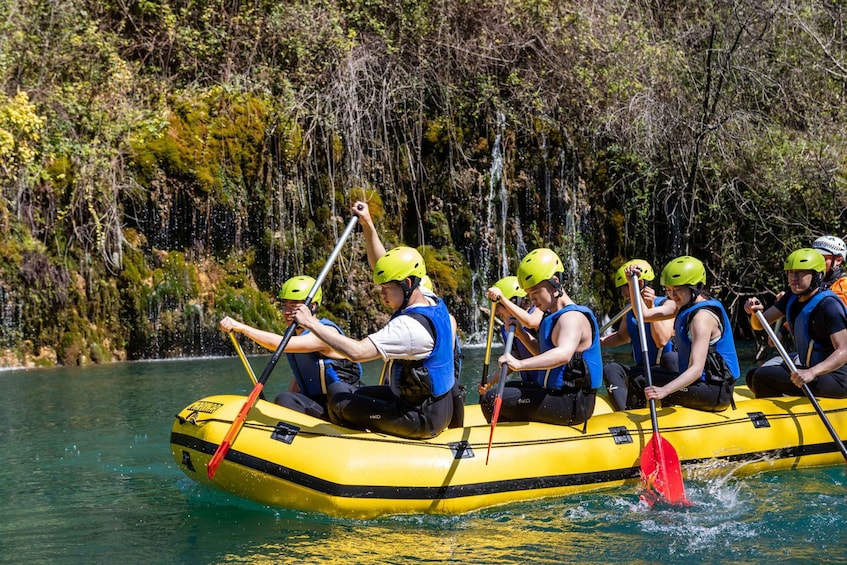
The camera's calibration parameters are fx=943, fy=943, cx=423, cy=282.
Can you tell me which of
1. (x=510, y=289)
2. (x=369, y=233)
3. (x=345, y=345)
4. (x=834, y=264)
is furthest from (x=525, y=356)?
(x=834, y=264)

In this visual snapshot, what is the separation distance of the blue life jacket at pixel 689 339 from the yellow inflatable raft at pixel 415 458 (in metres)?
0.48

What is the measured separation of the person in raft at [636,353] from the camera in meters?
7.39

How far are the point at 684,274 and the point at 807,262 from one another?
3.76 ft

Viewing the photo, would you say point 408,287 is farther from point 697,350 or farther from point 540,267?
point 697,350

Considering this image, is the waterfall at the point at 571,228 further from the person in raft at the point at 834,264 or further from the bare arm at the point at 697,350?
the bare arm at the point at 697,350

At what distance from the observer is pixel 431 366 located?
5734 mm

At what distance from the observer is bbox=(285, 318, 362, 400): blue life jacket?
21.5 ft

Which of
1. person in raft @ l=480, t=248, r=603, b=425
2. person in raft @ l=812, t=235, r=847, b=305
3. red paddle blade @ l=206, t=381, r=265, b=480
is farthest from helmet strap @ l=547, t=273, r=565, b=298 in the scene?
person in raft @ l=812, t=235, r=847, b=305

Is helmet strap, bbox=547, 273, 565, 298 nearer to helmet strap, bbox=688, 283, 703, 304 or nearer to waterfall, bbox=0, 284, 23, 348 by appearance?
helmet strap, bbox=688, 283, 703, 304

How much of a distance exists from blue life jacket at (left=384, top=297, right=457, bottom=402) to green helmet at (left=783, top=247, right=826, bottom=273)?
3179 mm

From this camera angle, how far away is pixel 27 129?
13.1 meters

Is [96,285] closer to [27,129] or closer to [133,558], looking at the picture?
[27,129]

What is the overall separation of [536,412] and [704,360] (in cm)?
134

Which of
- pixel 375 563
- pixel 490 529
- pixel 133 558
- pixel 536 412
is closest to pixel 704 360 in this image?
pixel 536 412
